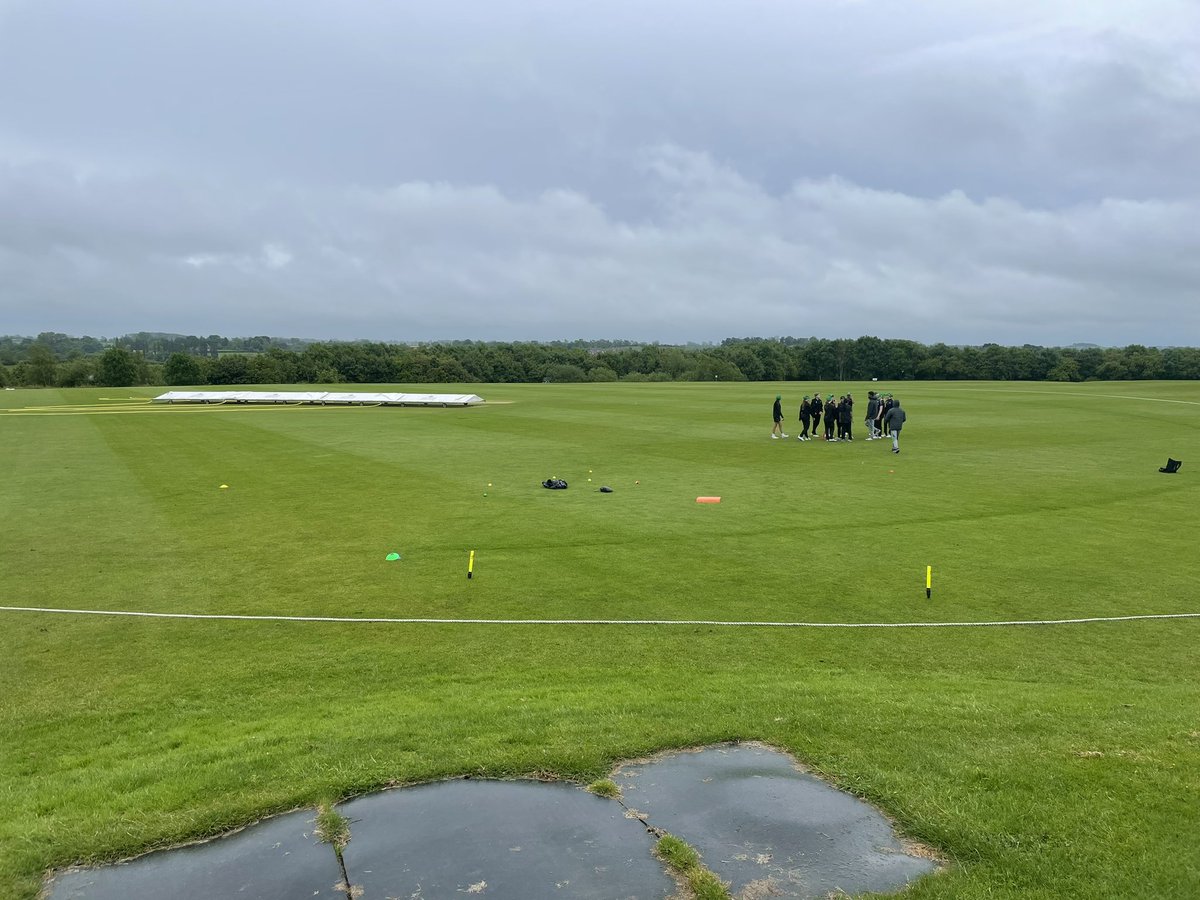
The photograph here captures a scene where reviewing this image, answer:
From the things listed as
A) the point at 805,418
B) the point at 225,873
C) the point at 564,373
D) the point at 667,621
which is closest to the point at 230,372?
the point at 564,373

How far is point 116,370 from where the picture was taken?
430ft

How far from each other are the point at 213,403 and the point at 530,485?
191 feet

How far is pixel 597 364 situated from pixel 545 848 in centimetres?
16573

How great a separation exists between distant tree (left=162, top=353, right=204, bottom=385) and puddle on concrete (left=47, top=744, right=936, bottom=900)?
451 ft

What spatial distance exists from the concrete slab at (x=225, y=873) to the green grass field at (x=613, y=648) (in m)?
0.26

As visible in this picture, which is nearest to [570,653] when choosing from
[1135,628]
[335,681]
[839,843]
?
[335,681]

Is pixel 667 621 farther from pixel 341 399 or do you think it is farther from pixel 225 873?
pixel 341 399

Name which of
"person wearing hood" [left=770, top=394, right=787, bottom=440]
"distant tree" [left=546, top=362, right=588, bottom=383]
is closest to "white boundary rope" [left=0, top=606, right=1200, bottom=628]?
"person wearing hood" [left=770, top=394, right=787, bottom=440]

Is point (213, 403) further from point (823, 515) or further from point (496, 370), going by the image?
point (496, 370)

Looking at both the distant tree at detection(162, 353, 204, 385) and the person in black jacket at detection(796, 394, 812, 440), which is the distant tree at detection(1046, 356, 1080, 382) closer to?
the person in black jacket at detection(796, 394, 812, 440)

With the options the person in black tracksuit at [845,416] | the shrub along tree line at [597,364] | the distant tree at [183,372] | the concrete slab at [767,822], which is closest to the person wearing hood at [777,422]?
the person in black tracksuit at [845,416]

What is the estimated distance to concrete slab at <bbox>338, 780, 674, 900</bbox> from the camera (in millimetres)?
5703

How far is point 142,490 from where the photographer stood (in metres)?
25.2

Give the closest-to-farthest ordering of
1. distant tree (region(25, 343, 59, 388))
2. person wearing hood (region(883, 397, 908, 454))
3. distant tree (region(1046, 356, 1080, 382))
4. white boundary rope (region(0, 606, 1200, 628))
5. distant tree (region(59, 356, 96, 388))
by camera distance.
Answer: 1. white boundary rope (region(0, 606, 1200, 628))
2. person wearing hood (region(883, 397, 908, 454))
3. distant tree (region(59, 356, 96, 388))
4. distant tree (region(25, 343, 59, 388))
5. distant tree (region(1046, 356, 1080, 382))
